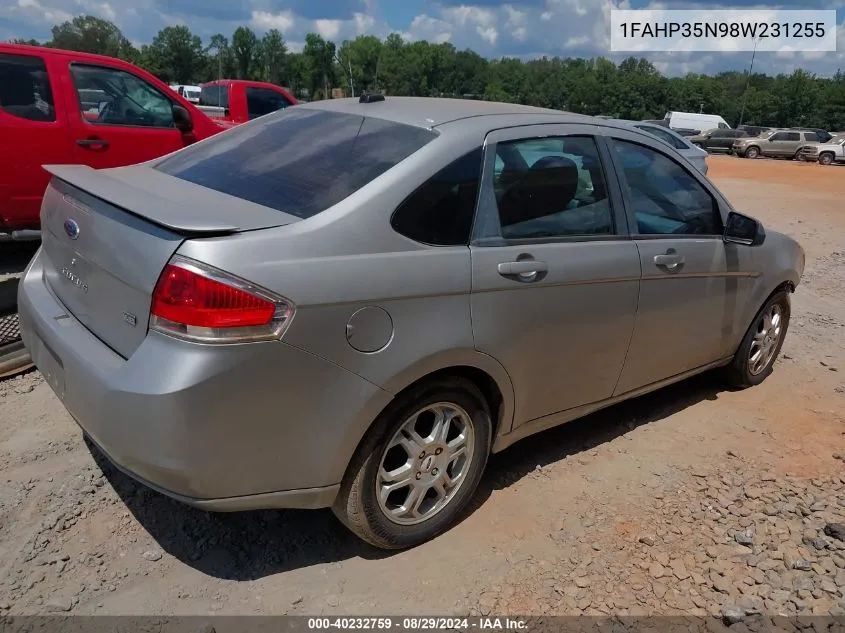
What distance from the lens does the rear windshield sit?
278cm

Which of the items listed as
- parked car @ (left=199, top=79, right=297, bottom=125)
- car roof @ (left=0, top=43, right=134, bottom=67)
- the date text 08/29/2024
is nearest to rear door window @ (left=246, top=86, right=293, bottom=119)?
parked car @ (left=199, top=79, right=297, bottom=125)

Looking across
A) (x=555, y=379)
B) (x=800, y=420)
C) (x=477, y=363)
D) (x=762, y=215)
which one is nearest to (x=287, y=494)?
(x=477, y=363)

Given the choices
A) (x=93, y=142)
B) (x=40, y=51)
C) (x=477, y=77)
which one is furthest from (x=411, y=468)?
(x=477, y=77)

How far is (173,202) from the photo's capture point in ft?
8.82

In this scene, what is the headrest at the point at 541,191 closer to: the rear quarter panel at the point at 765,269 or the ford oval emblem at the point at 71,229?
the rear quarter panel at the point at 765,269

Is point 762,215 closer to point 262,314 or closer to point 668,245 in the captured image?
point 668,245

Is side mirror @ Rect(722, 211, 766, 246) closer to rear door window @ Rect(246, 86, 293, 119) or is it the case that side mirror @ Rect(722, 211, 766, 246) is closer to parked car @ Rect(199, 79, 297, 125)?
parked car @ Rect(199, 79, 297, 125)

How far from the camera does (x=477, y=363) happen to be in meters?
2.90

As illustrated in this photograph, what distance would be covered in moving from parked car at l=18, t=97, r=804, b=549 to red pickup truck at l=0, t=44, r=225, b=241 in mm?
3657

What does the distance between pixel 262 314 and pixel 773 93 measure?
86.8 meters

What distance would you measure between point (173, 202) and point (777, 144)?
3869 cm

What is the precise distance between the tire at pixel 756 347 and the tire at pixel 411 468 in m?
2.36

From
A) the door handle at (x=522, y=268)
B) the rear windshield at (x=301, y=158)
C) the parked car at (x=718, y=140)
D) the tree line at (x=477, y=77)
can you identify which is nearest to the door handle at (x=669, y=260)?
the door handle at (x=522, y=268)

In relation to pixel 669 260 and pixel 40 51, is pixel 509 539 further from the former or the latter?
pixel 40 51
